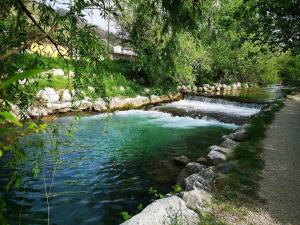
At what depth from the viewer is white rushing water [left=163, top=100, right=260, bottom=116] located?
26.3 m

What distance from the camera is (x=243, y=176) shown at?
8.41 metres

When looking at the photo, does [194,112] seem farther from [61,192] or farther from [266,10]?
[61,192]

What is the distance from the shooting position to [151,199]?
31.7ft

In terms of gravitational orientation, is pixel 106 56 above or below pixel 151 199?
above

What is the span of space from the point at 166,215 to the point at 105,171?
20.8 ft

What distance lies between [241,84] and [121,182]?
142ft

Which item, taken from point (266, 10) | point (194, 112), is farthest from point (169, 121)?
point (266, 10)

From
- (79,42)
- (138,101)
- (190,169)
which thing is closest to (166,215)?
(79,42)

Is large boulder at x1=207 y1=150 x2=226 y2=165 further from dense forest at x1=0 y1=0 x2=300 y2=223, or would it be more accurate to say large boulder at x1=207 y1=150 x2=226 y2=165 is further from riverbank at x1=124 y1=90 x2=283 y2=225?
dense forest at x1=0 y1=0 x2=300 y2=223

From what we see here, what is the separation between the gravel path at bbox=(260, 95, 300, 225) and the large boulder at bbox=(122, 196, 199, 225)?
6.08ft

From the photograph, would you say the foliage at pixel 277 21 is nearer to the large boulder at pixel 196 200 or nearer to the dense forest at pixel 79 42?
the dense forest at pixel 79 42

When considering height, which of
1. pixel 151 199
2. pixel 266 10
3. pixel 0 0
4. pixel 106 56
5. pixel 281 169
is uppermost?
pixel 266 10

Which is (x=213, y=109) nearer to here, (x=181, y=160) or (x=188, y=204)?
(x=181, y=160)

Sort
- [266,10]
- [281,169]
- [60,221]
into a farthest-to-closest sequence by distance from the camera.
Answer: [266,10] < [281,169] < [60,221]
